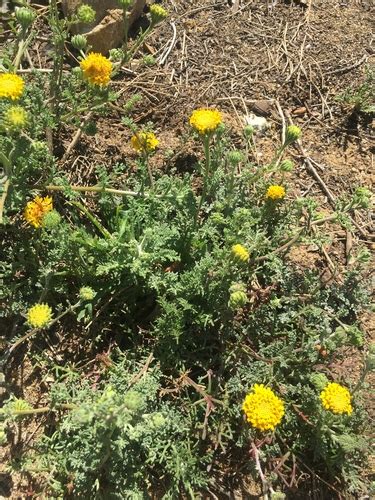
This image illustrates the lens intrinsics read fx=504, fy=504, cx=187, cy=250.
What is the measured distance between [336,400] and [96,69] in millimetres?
1983

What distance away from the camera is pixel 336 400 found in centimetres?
238

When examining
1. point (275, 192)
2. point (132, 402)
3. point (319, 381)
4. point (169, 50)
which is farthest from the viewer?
point (169, 50)

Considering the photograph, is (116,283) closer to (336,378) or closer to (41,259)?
(41,259)

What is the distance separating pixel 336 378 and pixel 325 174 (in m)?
1.39

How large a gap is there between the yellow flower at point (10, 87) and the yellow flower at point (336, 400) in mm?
2035

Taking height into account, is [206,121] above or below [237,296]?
above

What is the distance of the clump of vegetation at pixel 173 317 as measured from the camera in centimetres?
246

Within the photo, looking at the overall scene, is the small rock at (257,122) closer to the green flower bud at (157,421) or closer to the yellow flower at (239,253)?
the yellow flower at (239,253)

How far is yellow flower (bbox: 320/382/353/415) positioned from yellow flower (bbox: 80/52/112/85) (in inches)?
74.4

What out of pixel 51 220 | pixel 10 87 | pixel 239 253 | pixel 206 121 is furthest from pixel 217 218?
pixel 10 87


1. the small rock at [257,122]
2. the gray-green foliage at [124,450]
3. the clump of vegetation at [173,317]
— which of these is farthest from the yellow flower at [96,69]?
the gray-green foliage at [124,450]

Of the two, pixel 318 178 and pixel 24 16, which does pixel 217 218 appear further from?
pixel 24 16

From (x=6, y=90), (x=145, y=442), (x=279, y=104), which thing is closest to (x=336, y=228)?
(x=279, y=104)

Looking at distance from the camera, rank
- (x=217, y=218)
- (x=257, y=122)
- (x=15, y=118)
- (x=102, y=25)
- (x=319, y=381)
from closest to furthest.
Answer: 1. (x=15, y=118)
2. (x=319, y=381)
3. (x=217, y=218)
4. (x=102, y=25)
5. (x=257, y=122)
